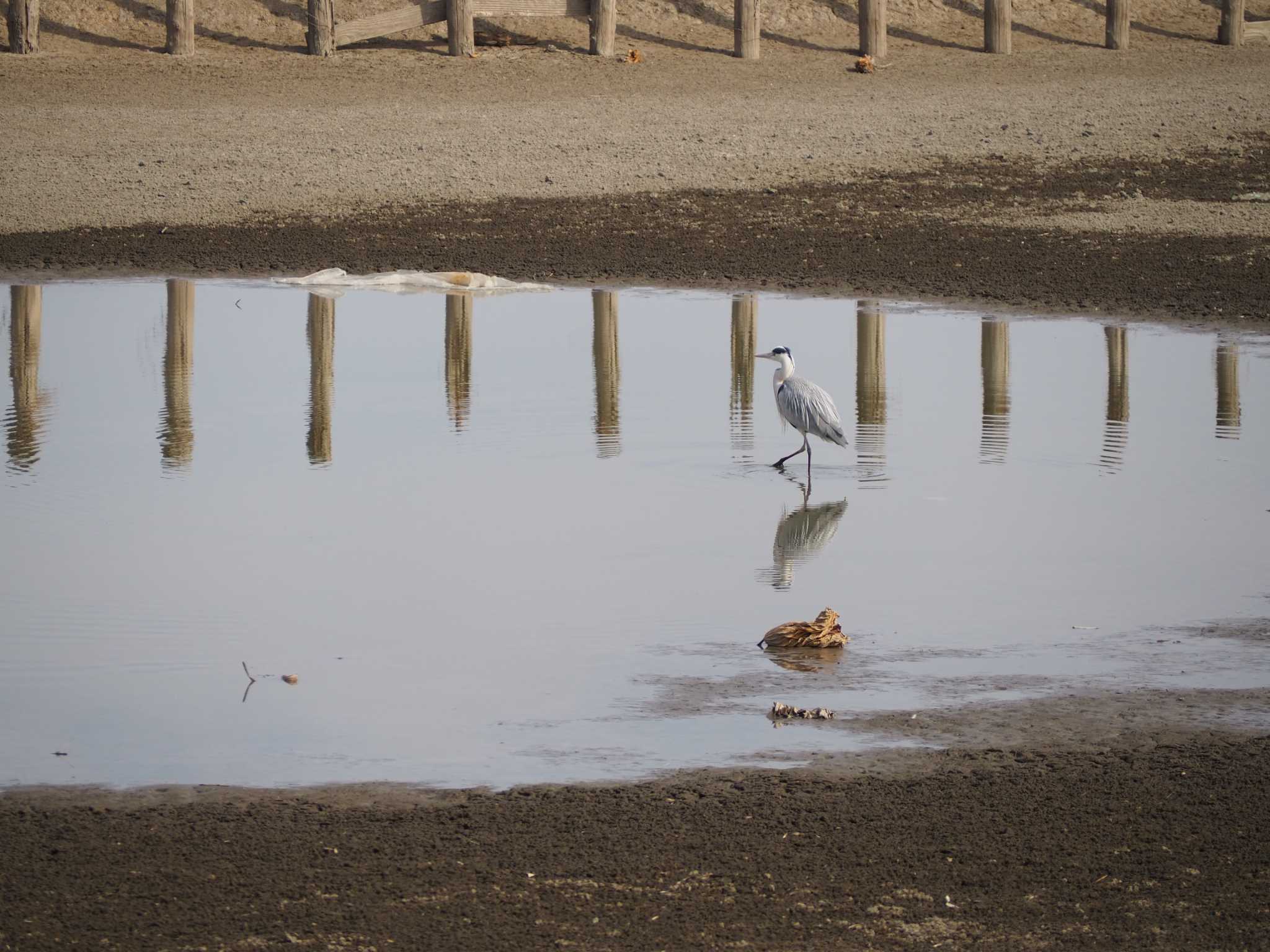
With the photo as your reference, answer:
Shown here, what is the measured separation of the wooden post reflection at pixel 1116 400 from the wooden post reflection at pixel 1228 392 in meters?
0.59

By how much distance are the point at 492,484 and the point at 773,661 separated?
3.39 meters

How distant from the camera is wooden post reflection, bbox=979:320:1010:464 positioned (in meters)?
11.6

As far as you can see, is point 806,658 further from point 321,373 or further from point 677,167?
point 677,167

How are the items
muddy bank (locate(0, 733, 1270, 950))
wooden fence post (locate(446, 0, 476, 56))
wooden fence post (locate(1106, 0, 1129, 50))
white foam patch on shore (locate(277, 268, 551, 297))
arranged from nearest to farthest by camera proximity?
muddy bank (locate(0, 733, 1270, 950)) → white foam patch on shore (locate(277, 268, 551, 297)) → wooden fence post (locate(446, 0, 476, 56)) → wooden fence post (locate(1106, 0, 1129, 50))

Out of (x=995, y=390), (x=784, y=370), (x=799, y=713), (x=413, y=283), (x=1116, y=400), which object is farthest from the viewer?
(x=413, y=283)

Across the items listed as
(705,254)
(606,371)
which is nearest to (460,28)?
(705,254)

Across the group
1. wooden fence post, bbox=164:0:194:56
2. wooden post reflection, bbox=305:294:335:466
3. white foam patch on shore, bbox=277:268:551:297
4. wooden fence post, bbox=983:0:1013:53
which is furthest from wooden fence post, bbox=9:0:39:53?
wooden fence post, bbox=983:0:1013:53

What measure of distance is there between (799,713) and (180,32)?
21219 millimetres

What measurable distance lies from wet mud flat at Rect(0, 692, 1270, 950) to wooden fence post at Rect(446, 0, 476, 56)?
21.0m

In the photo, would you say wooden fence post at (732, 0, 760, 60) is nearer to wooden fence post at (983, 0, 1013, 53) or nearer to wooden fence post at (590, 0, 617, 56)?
wooden fence post at (590, 0, 617, 56)

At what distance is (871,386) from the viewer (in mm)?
13453

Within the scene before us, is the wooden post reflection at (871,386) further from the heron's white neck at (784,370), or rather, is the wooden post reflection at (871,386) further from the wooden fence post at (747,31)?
the wooden fence post at (747,31)

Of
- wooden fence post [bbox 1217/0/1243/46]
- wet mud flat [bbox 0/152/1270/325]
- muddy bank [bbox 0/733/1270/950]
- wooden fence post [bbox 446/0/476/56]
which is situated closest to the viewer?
muddy bank [bbox 0/733/1270/950]

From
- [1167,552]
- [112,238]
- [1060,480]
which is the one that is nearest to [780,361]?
[1060,480]
